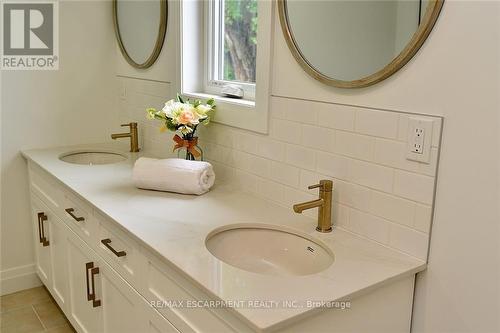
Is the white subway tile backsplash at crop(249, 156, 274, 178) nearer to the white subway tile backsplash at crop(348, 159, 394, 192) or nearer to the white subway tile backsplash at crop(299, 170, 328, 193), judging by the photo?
the white subway tile backsplash at crop(299, 170, 328, 193)

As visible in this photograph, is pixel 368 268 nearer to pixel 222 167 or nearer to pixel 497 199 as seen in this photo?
pixel 497 199

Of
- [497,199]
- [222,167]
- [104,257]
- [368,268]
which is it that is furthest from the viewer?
[222,167]

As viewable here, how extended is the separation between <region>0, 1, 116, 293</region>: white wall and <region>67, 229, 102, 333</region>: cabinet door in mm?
736

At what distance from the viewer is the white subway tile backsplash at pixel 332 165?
61.5 inches

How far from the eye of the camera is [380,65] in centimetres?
140

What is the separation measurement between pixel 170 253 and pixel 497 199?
87cm

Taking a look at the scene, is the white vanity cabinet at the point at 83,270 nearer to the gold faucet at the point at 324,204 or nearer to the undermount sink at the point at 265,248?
the undermount sink at the point at 265,248

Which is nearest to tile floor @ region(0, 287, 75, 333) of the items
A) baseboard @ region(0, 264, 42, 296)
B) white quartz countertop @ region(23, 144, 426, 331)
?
baseboard @ region(0, 264, 42, 296)

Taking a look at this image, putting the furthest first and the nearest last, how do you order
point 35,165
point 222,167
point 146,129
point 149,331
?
point 146,129, point 35,165, point 222,167, point 149,331

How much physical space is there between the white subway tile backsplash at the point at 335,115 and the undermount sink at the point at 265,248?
37 cm

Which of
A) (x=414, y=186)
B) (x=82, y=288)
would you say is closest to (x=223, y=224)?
(x=414, y=186)

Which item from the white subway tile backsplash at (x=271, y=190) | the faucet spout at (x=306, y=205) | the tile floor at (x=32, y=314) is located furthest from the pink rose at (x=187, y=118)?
the tile floor at (x=32, y=314)

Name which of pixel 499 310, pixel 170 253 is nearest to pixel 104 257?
pixel 170 253

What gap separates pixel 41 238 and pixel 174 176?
3.67 ft
